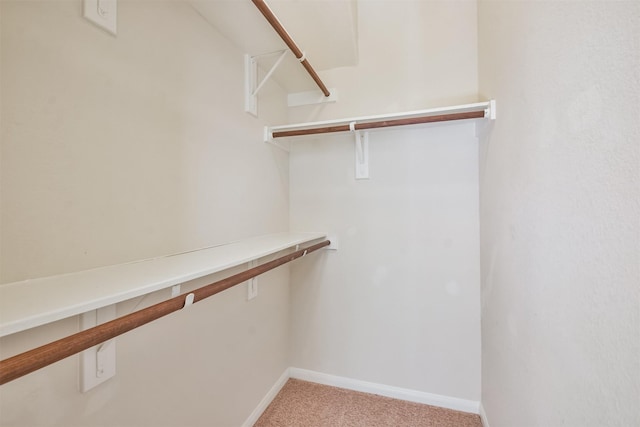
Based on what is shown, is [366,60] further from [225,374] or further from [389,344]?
[225,374]

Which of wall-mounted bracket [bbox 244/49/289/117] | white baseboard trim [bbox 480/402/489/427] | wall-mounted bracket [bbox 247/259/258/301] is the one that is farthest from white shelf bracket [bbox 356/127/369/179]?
white baseboard trim [bbox 480/402/489/427]

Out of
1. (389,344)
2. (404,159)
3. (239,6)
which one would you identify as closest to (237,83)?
(239,6)

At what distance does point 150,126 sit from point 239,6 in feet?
2.04

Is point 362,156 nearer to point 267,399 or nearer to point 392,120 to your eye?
point 392,120

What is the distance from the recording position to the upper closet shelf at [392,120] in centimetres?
129

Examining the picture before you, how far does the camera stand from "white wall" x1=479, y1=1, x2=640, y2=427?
47 cm

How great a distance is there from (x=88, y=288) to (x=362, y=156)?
60.4 inches

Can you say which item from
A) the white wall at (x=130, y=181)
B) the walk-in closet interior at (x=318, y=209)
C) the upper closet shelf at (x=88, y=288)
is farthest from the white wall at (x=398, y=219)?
the upper closet shelf at (x=88, y=288)

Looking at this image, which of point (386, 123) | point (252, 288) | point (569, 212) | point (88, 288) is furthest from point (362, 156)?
point (88, 288)

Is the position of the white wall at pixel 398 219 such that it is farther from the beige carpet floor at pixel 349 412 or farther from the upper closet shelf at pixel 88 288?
the upper closet shelf at pixel 88 288

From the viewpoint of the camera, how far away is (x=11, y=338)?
576 mm

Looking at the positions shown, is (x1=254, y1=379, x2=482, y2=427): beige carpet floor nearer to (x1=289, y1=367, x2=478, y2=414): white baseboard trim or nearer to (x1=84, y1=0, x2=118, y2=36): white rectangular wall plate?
(x1=289, y1=367, x2=478, y2=414): white baseboard trim

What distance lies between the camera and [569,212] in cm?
64

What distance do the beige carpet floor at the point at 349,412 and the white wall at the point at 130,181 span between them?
27cm
